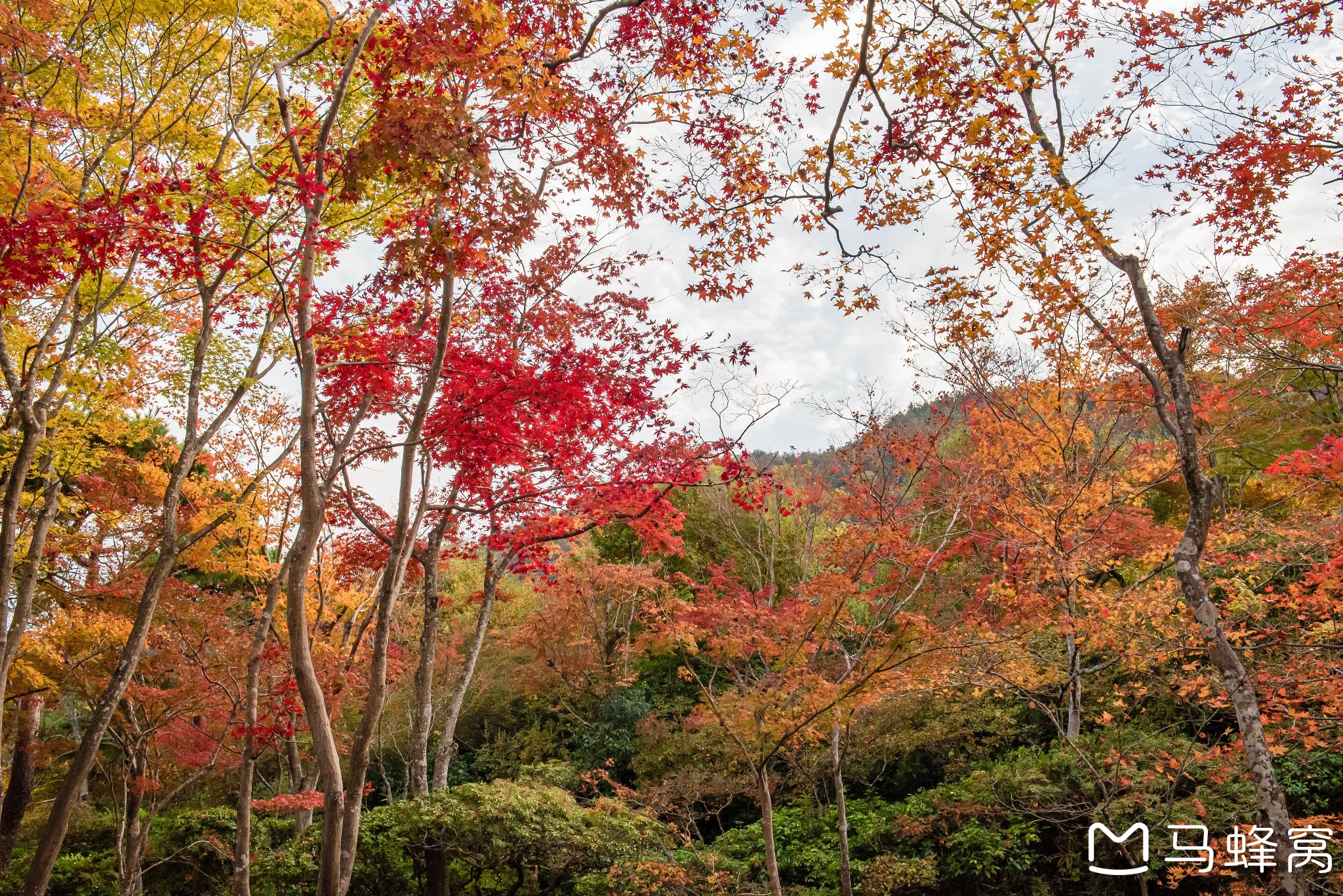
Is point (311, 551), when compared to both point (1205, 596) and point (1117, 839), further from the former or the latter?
point (1117, 839)

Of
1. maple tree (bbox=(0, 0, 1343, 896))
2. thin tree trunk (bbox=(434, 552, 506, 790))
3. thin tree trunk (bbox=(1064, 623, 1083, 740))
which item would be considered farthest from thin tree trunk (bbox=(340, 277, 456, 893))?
thin tree trunk (bbox=(1064, 623, 1083, 740))

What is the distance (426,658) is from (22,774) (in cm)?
762

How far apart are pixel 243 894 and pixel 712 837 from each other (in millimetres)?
6763

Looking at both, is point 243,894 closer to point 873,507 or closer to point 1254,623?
point 873,507

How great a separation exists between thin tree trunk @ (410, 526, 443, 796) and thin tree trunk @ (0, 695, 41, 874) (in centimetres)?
638

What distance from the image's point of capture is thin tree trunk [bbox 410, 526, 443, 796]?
27.8ft

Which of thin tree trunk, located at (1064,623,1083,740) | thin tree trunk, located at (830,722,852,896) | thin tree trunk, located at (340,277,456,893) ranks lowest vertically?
thin tree trunk, located at (830,722,852,896)

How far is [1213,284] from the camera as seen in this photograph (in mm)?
7184

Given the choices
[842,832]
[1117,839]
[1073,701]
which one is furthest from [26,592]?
[1073,701]

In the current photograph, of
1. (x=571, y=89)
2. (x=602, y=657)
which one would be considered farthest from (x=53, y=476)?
(x=602, y=657)

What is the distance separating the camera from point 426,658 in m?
→ 8.83

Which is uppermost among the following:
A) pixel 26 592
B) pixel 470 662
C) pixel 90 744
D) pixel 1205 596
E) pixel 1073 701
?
pixel 26 592

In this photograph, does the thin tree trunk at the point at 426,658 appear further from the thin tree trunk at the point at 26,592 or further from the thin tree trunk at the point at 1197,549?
the thin tree trunk at the point at 1197,549

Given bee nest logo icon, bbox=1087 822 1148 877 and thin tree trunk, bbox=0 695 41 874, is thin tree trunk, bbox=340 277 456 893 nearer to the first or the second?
bee nest logo icon, bbox=1087 822 1148 877
